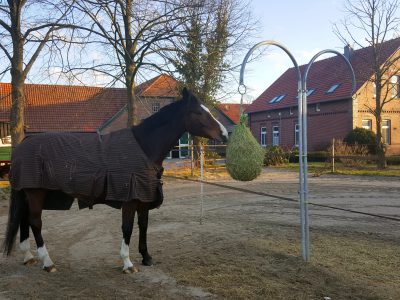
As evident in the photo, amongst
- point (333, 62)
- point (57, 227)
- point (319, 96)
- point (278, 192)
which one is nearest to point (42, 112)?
point (319, 96)

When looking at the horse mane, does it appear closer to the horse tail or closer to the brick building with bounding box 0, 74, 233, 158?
the horse tail

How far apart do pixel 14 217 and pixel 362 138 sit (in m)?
28.0

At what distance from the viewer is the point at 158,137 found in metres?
5.63

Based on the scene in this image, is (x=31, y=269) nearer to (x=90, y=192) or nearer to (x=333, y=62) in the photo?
(x=90, y=192)

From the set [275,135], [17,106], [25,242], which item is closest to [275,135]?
[275,135]

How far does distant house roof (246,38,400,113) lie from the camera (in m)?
33.3

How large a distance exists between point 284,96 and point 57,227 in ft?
119

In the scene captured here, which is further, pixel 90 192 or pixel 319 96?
pixel 319 96

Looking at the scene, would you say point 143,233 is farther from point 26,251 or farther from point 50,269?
point 26,251

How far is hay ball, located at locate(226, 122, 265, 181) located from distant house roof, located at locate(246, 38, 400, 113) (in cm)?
2625

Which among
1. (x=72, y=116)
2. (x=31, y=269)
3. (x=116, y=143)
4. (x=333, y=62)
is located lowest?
(x=31, y=269)

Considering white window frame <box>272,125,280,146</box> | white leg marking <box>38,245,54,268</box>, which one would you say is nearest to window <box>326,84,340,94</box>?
white window frame <box>272,125,280,146</box>

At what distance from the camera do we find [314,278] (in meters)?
5.07

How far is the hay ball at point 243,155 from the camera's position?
5387mm
